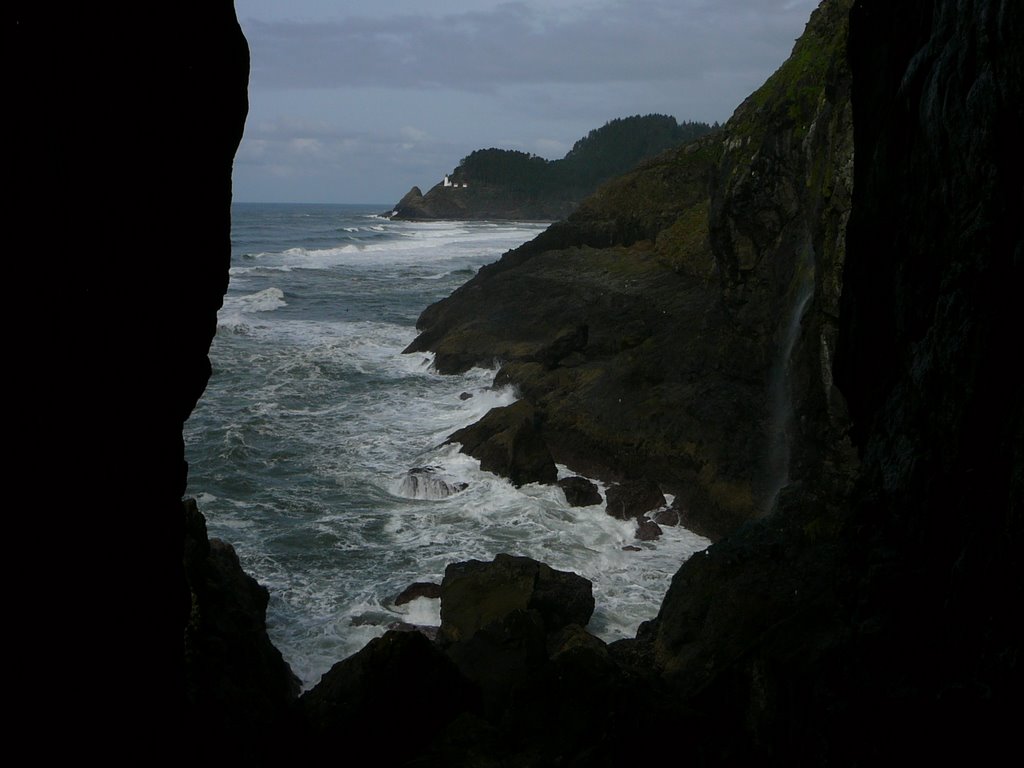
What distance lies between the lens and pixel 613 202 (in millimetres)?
34719

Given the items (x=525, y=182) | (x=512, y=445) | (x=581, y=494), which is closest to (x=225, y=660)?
(x=581, y=494)

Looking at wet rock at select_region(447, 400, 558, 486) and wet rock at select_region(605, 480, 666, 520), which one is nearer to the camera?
wet rock at select_region(605, 480, 666, 520)

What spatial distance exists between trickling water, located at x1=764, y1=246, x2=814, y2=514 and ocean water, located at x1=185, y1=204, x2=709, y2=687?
184 cm

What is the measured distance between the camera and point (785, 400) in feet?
58.4

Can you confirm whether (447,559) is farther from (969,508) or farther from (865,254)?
(969,508)

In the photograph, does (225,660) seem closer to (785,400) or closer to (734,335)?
(785,400)

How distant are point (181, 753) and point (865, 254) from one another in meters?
7.65

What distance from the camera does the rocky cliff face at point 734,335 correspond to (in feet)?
52.1

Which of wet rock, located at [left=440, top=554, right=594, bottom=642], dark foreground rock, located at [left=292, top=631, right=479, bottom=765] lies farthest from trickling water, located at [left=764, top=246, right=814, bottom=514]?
dark foreground rock, located at [left=292, top=631, right=479, bottom=765]

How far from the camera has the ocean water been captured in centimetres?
1507

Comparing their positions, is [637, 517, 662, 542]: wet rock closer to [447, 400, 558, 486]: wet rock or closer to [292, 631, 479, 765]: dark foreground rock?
[447, 400, 558, 486]: wet rock

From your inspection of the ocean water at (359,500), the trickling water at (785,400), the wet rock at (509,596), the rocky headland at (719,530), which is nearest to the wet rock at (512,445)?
the ocean water at (359,500)

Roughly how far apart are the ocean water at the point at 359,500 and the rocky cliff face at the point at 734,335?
139 cm

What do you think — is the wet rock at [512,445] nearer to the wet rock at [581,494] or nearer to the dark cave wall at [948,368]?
the wet rock at [581,494]
